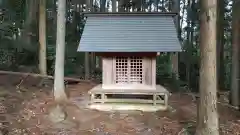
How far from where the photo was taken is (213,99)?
6.74 metres

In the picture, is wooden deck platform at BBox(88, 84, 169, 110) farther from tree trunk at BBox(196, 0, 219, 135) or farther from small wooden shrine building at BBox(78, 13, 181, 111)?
tree trunk at BBox(196, 0, 219, 135)

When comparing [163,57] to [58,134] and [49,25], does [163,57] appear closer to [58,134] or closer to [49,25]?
[49,25]

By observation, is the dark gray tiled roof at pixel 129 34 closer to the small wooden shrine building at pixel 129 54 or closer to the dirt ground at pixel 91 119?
the small wooden shrine building at pixel 129 54

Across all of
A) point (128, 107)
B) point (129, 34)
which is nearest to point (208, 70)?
point (128, 107)

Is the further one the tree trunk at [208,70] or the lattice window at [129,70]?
the lattice window at [129,70]

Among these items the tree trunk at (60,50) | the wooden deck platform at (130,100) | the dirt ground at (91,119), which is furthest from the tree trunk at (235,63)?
the tree trunk at (60,50)

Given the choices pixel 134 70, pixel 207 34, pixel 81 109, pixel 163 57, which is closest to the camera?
pixel 207 34

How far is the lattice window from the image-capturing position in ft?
37.0

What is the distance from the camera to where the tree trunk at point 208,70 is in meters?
6.54

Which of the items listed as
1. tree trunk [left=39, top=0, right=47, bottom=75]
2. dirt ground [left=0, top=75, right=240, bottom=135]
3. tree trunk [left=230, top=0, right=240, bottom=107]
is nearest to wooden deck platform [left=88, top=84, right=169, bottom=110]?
dirt ground [left=0, top=75, right=240, bottom=135]

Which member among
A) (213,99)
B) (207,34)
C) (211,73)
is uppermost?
(207,34)

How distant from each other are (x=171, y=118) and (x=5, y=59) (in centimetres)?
1405

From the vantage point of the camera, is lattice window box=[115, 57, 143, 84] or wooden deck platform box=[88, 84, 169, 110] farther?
lattice window box=[115, 57, 143, 84]

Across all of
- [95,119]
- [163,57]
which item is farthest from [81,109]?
[163,57]
